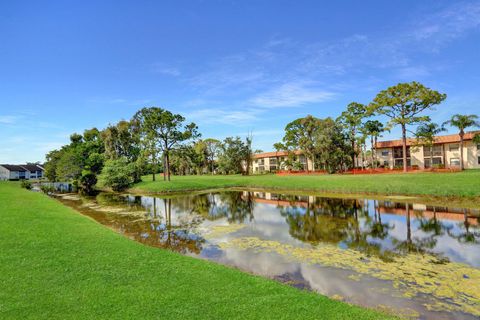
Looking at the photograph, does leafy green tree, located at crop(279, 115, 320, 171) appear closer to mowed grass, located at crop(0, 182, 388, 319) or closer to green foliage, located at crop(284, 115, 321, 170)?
green foliage, located at crop(284, 115, 321, 170)

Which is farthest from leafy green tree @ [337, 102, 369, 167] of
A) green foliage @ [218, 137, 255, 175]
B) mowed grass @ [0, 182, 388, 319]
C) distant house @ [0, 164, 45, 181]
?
distant house @ [0, 164, 45, 181]

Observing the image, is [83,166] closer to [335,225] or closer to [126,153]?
[126,153]

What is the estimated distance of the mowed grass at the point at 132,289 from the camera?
6035 millimetres

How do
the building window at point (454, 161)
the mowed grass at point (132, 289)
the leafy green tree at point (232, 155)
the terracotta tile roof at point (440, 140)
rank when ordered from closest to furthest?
the mowed grass at point (132, 289), the terracotta tile roof at point (440, 140), the building window at point (454, 161), the leafy green tree at point (232, 155)

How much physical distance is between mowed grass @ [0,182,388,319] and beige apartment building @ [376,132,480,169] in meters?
60.2

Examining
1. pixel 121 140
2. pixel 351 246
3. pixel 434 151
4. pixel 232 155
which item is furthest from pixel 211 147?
pixel 351 246

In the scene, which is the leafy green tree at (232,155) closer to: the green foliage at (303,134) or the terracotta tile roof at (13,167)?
the green foliage at (303,134)

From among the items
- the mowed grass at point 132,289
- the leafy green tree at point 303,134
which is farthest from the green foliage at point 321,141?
the mowed grass at point 132,289

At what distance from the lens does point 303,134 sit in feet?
244

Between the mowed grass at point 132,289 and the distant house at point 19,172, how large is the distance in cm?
11389

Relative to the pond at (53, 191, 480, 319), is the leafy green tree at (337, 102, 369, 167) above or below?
above

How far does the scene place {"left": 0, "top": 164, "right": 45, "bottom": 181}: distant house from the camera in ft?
336

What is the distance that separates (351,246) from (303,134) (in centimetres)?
6266

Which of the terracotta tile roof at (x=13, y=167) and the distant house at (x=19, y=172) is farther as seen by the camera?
the terracotta tile roof at (x=13, y=167)
